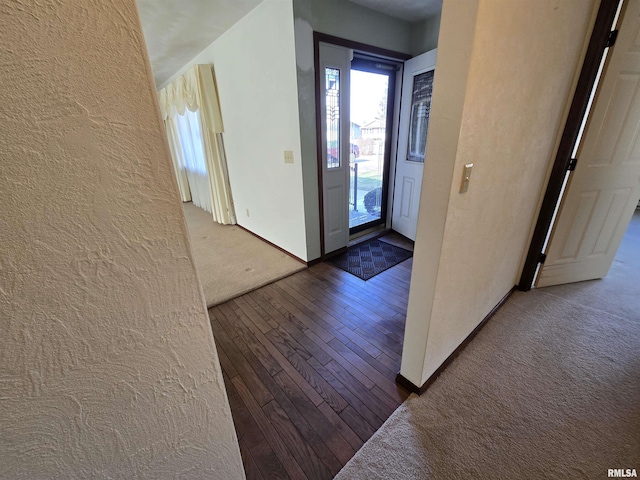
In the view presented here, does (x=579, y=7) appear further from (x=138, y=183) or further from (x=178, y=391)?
(x=178, y=391)

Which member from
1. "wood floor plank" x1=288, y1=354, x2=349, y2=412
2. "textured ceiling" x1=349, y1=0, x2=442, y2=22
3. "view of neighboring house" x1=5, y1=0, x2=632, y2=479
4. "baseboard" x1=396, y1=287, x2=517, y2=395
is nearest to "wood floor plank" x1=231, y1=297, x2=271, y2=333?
"wood floor plank" x1=288, y1=354, x2=349, y2=412

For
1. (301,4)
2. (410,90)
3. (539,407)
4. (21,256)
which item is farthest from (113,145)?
(410,90)

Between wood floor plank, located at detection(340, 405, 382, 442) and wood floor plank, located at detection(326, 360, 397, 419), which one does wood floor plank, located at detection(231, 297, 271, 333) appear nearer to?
wood floor plank, located at detection(326, 360, 397, 419)

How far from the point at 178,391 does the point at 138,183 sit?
458mm

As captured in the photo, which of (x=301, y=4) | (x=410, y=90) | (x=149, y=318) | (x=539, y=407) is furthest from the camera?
(x=410, y=90)

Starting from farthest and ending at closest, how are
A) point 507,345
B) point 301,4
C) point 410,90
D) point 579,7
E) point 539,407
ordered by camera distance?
point 410,90 → point 301,4 → point 507,345 → point 579,7 → point 539,407

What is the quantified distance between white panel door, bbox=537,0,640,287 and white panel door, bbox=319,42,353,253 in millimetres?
1817

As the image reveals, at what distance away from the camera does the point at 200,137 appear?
13.4 feet

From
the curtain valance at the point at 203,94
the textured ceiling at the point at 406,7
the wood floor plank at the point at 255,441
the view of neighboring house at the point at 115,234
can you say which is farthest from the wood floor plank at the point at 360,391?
the curtain valance at the point at 203,94

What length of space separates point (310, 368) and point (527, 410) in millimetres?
1125

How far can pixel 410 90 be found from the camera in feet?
9.45

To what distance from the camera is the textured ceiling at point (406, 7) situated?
2.36 meters

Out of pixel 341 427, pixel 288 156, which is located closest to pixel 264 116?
pixel 288 156

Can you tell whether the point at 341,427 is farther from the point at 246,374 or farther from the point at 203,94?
the point at 203,94
